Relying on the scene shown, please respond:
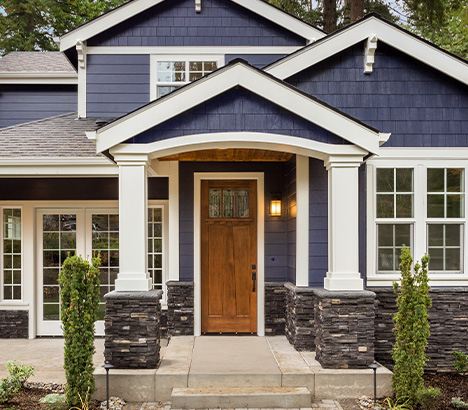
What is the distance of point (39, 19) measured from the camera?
57.7ft

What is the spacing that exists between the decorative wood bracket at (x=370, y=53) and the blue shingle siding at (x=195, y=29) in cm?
189

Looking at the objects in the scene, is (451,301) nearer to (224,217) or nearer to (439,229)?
(439,229)

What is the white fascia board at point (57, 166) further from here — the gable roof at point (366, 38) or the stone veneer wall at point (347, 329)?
the stone veneer wall at point (347, 329)

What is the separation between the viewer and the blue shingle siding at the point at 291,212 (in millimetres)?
6375

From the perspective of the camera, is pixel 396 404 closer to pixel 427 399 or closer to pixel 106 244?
pixel 427 399

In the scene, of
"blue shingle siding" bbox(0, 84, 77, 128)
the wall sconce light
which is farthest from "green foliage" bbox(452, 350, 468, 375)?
"blue shingle siding" bbox(0, 84, 77, 128)

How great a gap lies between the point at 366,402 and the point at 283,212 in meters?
2.99

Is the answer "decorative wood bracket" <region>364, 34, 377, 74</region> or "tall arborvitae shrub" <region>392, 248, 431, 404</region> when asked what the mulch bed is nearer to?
"tall arborvitae shrub" <region>392, 248, 431, 404</region>

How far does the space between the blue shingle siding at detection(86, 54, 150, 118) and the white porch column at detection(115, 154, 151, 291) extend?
292 centimetres

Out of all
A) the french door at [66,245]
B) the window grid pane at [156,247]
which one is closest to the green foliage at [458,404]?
the window grid pane at [156,247]

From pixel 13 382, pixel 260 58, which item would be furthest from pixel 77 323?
pixel 260 58

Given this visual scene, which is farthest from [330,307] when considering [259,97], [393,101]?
[393,101]

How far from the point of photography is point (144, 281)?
204 inches

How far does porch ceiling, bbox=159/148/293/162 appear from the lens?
20.7 ft
